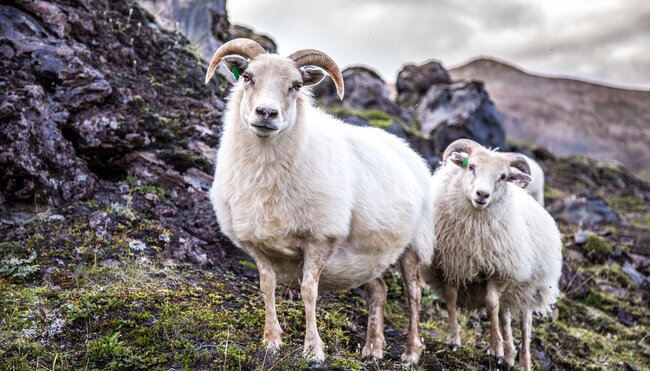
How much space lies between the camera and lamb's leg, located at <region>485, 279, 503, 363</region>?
7820mm

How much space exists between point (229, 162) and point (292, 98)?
905 millimetres

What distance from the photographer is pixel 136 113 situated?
28.0 feet

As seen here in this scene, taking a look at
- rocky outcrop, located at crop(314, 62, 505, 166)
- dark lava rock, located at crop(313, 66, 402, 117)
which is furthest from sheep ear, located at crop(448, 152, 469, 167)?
dark lava rock, located at crop(313, 66, 402, 117)

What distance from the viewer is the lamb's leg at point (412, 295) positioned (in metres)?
6.65

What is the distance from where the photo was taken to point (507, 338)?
828 centimetres

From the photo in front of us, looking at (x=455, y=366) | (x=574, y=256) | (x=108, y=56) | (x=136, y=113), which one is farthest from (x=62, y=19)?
(x=574, y=256)

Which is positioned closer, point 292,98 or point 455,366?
point 292,98

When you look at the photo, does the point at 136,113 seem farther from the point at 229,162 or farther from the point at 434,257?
the point at 434,257

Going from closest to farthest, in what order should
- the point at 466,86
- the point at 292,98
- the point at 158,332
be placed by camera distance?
the point at 158,332
the point at 292,98
the point at 466,86

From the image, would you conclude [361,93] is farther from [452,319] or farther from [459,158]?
[452,319]

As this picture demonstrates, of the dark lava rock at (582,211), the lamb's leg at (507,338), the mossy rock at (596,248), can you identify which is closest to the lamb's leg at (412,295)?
the lamb's leg at (507,338)

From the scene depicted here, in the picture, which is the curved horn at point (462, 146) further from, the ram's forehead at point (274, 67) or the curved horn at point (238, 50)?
the curved horn at point (238, 50)

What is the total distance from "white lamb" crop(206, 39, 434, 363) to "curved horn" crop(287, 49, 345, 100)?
10 mm

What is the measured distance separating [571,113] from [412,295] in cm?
7572
